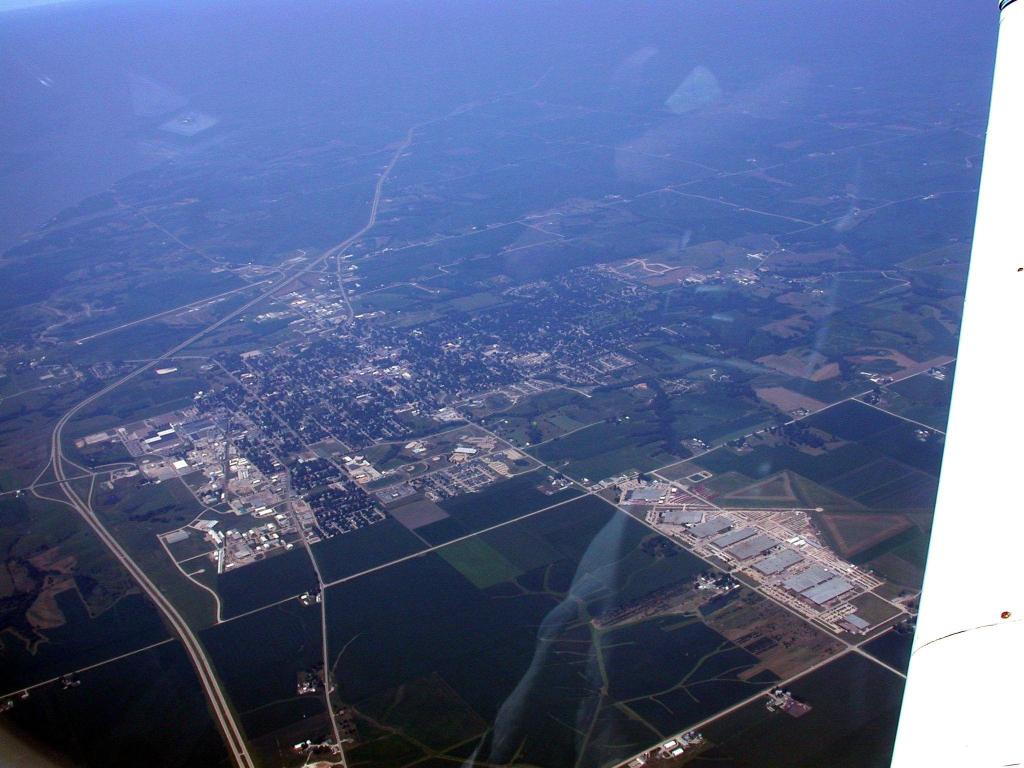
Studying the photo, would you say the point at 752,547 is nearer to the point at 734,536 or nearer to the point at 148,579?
the point at 734,536

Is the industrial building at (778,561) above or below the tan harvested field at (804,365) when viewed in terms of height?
above

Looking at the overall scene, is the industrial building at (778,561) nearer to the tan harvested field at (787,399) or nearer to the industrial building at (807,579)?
the industrial building at (807,579)

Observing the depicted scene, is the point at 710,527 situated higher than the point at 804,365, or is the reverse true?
the point at 710,527

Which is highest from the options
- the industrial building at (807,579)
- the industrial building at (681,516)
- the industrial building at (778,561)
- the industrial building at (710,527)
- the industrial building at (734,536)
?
the industrial building at (807,579)

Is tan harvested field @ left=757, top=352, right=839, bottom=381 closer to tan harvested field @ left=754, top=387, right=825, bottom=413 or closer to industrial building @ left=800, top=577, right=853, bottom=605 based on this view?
tan harvested field @ left=754, top=387, right=825, bottom=413

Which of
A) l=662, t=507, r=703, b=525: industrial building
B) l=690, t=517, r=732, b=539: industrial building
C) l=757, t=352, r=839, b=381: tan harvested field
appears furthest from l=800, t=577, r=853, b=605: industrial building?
l=757, t=352, r=839, b=381: tan harvested field

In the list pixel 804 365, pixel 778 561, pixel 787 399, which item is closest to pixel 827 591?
pixel 778 561

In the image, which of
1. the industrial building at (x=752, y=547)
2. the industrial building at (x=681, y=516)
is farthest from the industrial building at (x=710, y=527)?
the industrial building at (x=752, y=547)

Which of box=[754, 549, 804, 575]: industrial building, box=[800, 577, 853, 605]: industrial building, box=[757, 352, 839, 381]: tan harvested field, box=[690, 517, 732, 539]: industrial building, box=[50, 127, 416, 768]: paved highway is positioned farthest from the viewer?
box=[757, 352, 839, 381]: tan harvested field

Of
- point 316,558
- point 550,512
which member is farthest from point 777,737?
point 316,558

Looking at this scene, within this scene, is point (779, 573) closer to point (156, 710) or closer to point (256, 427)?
point (156, 710)

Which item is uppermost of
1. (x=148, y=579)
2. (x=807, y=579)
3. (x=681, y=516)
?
(x=807, y=579)
